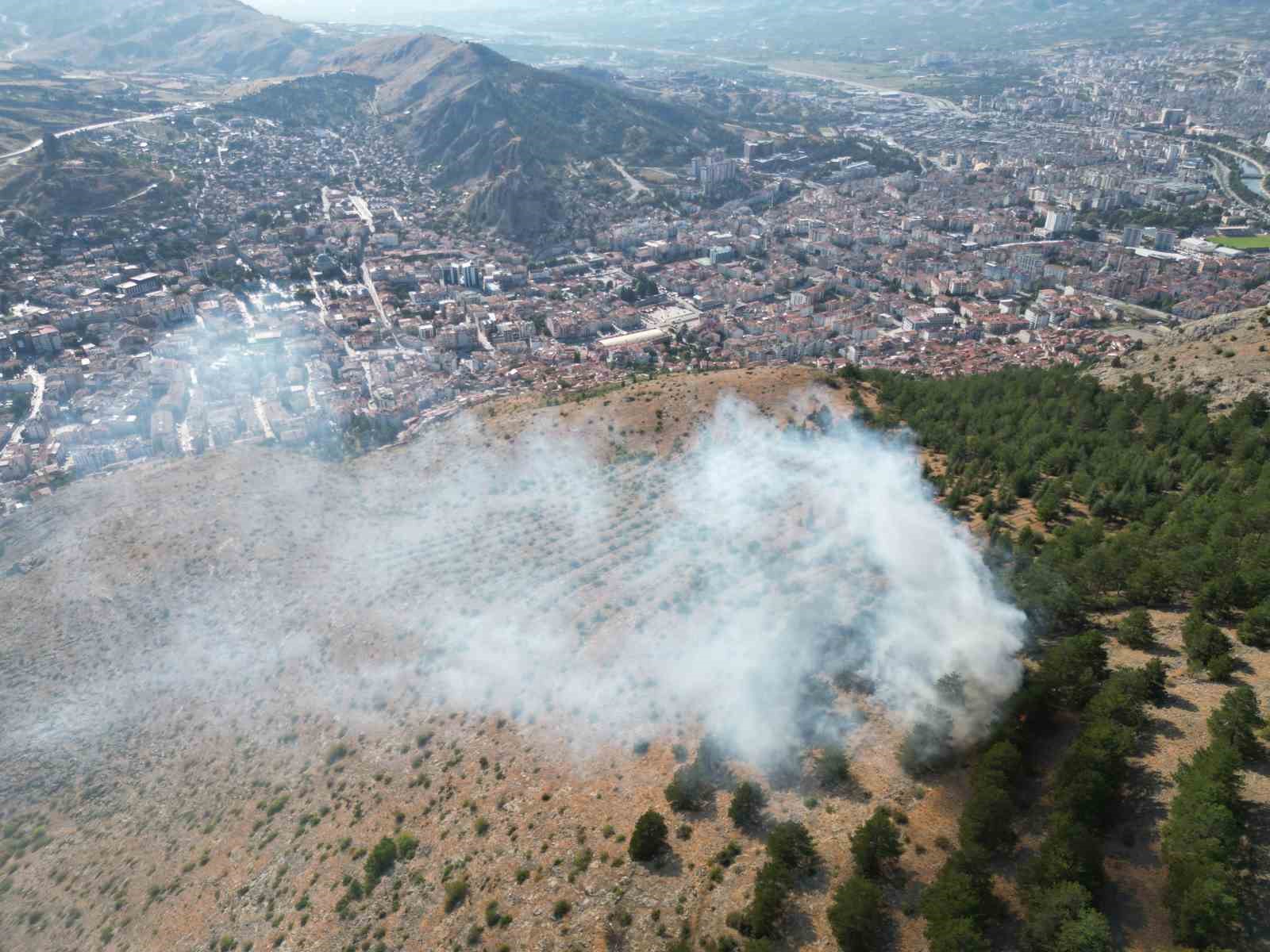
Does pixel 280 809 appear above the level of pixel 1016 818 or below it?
below

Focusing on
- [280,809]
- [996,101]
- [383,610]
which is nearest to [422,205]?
[383,610]


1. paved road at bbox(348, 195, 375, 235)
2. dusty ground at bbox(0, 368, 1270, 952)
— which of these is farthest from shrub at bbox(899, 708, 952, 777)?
paved road at bbox(348, 195, 375, 235)

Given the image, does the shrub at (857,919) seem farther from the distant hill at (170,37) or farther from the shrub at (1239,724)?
the distant hill at (170,37)

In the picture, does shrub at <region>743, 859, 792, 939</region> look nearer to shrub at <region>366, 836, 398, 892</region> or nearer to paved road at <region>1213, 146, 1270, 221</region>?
shrub at <region>366, 836, 398, 892</region>

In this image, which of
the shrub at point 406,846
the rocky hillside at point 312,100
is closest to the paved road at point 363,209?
the rocky hillside at point 312,100

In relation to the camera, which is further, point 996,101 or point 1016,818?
point 996,101

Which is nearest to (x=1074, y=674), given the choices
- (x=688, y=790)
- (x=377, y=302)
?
(x=688, y=790)

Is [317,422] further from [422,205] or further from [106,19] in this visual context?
[106,19]
